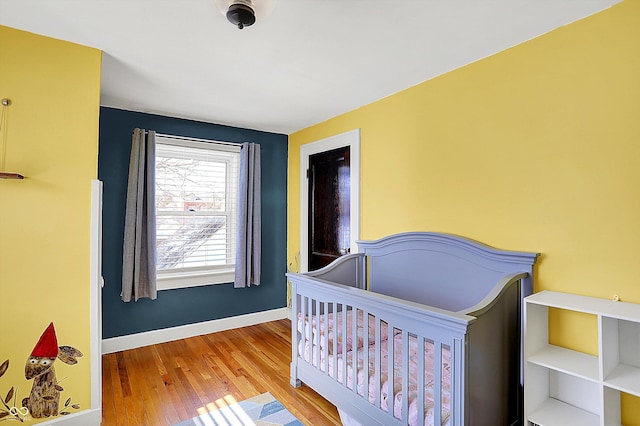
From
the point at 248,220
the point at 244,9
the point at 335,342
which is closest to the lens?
the point at 244,9

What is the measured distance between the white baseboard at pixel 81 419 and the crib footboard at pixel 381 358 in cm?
126

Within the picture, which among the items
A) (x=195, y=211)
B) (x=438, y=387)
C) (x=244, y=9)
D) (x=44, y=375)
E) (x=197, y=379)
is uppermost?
(x=244, y=9)

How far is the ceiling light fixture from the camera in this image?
4.99 ft

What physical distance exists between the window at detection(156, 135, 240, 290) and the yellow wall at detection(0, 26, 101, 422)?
141cm

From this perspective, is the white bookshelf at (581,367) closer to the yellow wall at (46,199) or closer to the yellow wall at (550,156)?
the yellow wall at (550,156)

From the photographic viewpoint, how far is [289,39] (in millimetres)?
1974

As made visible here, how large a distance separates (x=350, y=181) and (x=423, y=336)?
1901 mm

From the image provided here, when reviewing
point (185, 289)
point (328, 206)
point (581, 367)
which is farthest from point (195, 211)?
point (581, 367)

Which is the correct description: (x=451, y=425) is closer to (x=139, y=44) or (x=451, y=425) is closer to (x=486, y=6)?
(x=486, y=6)

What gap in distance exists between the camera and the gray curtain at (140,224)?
3.17 meters

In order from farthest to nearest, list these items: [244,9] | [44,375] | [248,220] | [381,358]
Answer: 1. [248,220]
2. [381,358]
3. [44,375]
4. [244,9]

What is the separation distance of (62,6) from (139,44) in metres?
0.41

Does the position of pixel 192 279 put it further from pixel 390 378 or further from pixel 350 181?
pixel 390 378

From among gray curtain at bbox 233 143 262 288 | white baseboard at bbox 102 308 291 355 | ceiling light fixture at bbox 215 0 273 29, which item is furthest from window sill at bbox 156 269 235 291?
ceiling light fixture at bbox 215 0 273 29
